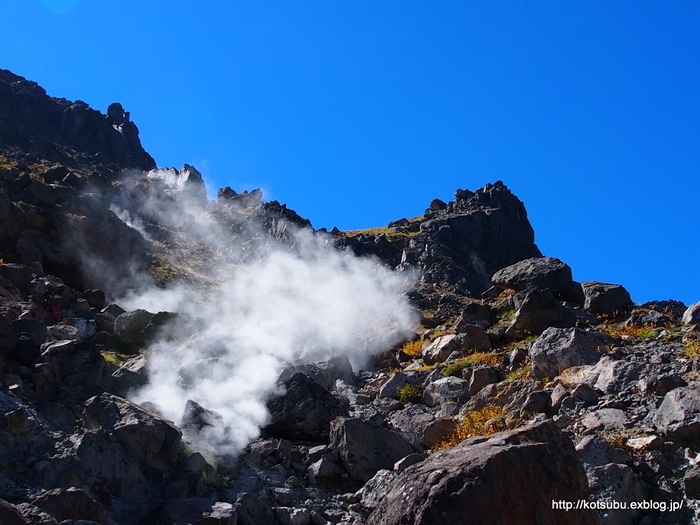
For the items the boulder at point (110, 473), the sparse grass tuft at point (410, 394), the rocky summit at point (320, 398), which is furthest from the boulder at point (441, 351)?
the boulder at point (110, 473)

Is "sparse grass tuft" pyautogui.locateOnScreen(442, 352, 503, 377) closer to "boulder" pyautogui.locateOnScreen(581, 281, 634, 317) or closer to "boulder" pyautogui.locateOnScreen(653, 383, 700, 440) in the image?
"boulder" pyautogui.locateOnScreen(581, 281, 634, 317)

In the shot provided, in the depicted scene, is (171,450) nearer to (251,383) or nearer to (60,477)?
(60,477)

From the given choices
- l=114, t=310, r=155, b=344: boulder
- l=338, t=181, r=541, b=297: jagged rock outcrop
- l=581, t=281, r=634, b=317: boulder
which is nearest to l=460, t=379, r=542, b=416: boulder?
l=581, t=281, r=634, b=317: boulder

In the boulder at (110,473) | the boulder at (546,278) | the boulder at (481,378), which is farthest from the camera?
the boulder at (546,278)

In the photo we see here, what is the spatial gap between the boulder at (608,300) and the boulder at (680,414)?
28.4ft

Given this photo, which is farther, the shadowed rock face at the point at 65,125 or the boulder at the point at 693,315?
the shadowed rock face at the point at 65,125

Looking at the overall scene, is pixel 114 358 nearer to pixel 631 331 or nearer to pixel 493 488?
pixel 493 488

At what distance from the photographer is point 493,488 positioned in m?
5.65

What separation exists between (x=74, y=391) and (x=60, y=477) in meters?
2.48

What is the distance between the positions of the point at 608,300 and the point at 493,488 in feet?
43.6

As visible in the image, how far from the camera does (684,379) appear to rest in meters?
9.85

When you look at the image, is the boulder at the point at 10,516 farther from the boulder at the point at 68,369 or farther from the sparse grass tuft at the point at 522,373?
the sparse grass tuft at the point at 522,373

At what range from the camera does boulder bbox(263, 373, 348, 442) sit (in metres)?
11.2

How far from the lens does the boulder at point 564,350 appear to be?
A: 1230 centimetres
